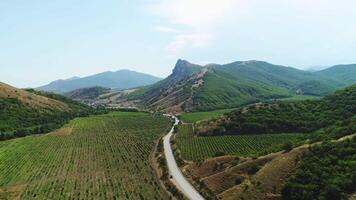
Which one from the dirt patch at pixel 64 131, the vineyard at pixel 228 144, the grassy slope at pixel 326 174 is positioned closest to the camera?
the grassy slope at pixel 326 174

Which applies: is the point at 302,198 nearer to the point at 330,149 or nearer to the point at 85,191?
the point at 330,149

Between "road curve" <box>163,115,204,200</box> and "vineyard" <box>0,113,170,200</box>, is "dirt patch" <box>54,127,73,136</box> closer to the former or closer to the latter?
"vineyard" <box>0,113,170,200</box>

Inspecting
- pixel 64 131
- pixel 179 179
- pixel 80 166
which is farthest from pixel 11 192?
pixel 64 131

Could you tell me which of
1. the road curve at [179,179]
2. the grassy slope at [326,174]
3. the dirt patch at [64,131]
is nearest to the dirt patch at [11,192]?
the road curve at [179,179]

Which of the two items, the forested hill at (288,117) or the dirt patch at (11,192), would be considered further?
the forested hill at (288,117)

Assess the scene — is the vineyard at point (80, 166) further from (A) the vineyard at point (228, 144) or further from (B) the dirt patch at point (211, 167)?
(A) the vineyard at point (228, 144)

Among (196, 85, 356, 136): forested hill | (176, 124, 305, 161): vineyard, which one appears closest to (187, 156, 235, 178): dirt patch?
(176, 124, 305, 161): vineyard
